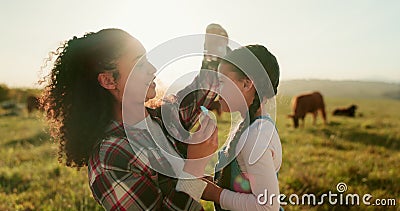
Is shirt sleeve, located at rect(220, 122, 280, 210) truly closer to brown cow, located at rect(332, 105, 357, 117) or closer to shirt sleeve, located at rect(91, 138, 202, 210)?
shirt sleeve, located at rect(91, 138, 202, 210)

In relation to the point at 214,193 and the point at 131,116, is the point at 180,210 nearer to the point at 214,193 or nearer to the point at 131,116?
the point at 214,193

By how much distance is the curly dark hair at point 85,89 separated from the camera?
2.28 m

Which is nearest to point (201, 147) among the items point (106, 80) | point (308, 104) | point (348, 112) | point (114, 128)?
point (114, 128)

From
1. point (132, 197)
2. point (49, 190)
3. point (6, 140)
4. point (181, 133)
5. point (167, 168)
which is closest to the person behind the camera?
point (132, 197)

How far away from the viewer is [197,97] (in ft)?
8.59

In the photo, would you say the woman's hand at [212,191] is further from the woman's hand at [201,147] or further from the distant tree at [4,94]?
the distant tree at [4,94]

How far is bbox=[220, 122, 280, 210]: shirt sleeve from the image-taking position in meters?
2.14

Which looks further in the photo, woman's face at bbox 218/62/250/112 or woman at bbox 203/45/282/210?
woman's face at bbox 218/62/250/112

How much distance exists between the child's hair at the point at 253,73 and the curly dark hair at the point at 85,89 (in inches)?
21.9

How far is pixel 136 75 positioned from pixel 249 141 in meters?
0.64

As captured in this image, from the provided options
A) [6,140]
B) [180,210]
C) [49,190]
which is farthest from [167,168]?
[6,140]

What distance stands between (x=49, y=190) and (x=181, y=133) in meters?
3.68

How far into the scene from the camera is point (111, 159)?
208cm

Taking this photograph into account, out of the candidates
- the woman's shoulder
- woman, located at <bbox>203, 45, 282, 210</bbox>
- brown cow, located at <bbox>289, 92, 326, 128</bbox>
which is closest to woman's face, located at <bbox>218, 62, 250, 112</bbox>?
woman, located at <bbox>203, 45, 282, 210</bbox>
